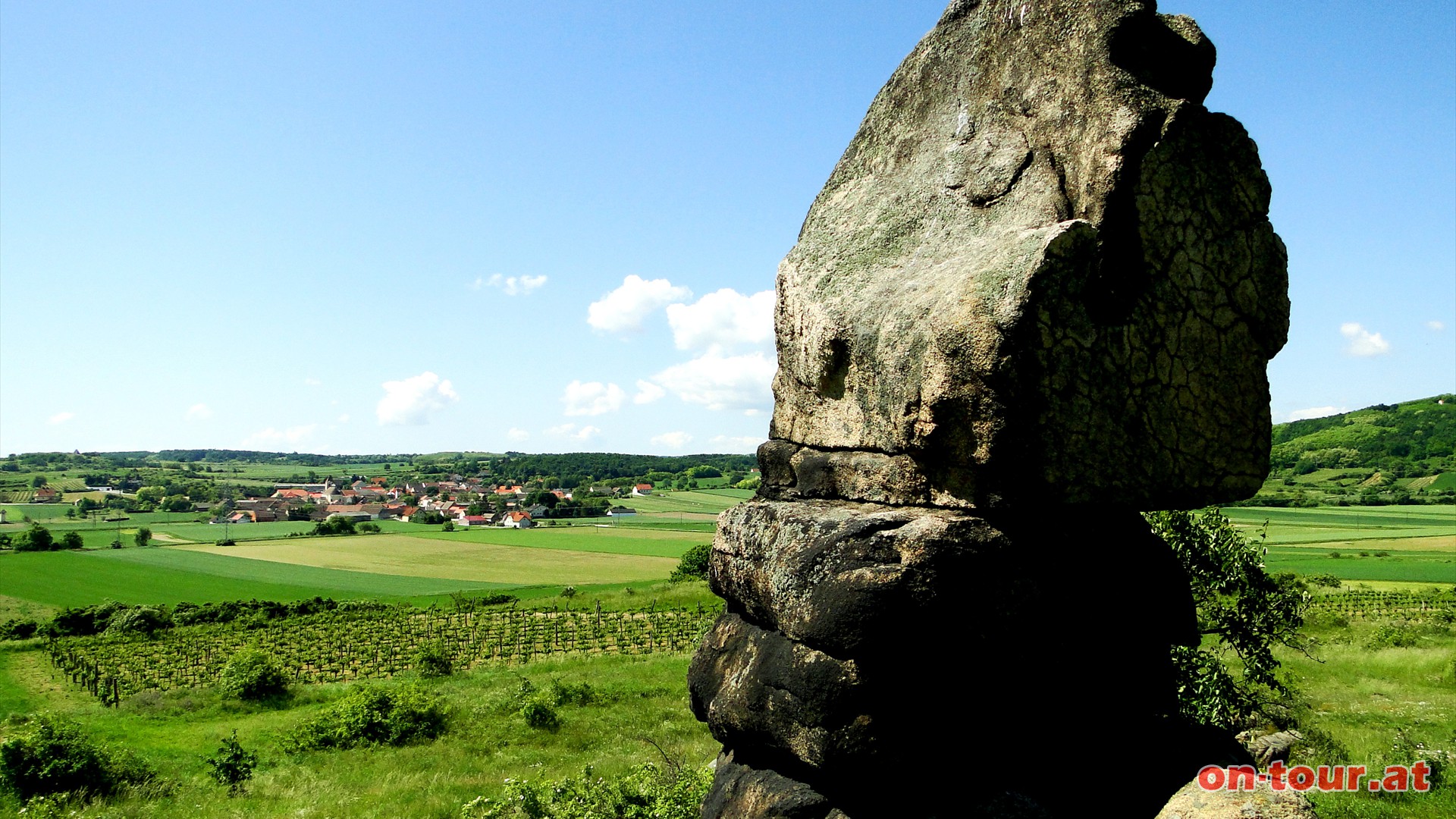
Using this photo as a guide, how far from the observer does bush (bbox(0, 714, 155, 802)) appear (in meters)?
21.2

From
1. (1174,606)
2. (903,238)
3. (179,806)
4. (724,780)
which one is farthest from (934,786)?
(179,806)

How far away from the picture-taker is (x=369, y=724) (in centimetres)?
2802

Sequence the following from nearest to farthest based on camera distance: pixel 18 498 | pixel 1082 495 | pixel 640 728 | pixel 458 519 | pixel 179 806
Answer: pixel 1082 495, pixel 179 806, pixel 640 728, pixel 458 519, pixel 18 498

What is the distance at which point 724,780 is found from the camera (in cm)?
783

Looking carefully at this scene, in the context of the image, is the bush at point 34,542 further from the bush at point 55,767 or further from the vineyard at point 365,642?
the bush at point 55,767

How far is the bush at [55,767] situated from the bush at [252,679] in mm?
15770

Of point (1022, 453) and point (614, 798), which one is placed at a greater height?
point (1022, 453)

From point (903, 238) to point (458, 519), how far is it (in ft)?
501

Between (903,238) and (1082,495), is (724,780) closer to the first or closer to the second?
(1082,495)

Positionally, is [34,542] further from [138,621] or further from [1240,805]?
[1240,805]

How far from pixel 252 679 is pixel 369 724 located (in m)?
13.8

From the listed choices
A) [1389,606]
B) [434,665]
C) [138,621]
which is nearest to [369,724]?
[434,665]

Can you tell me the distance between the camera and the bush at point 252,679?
3772 centimetres

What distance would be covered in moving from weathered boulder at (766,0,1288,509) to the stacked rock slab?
0.02 meters
